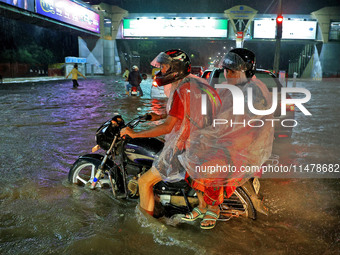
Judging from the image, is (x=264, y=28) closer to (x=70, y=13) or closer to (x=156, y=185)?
(x=70, y=13)

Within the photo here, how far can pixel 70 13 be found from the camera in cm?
2909

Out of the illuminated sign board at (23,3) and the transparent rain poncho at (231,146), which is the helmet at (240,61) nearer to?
the transparent rain poncho at (231,146)

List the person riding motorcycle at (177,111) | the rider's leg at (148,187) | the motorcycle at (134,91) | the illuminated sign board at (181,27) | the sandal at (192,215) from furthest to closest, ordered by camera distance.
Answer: the illuminated sign board at (181,27), the motorcycle at (134,91), the sandal at (192,215), the rider's leg at (148,187), the person riding motorcycle at (177,111)

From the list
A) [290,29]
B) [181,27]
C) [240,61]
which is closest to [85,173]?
[240,61]

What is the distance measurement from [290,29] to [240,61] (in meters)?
38.7

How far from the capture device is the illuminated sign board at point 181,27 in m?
37.8

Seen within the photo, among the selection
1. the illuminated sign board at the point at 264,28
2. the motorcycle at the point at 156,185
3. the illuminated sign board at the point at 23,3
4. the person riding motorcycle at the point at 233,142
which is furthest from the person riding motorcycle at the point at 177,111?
the illuminated sign board at the point at 264,28

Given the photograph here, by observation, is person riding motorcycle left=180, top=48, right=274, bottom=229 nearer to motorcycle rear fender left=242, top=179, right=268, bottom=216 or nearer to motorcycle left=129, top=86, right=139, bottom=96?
motorcycle rear fender left=242, top=179, right=268, bottom=216

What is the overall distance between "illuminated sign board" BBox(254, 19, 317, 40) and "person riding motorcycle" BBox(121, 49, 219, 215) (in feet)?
124

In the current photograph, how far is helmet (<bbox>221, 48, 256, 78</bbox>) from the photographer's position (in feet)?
10.3

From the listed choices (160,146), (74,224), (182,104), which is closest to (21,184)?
(74,224)

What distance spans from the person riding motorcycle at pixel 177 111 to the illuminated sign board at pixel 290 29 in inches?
1487

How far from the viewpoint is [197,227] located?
3.50 meters

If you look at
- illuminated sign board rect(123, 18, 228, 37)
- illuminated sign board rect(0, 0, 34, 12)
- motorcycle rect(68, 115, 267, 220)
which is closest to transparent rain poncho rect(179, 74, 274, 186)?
motorcycle rect(68, 115, 267, 220)
